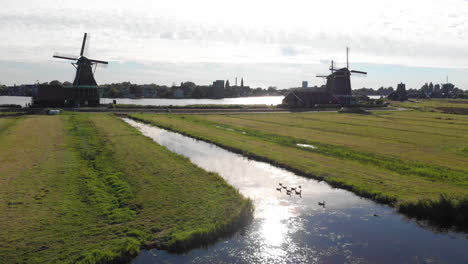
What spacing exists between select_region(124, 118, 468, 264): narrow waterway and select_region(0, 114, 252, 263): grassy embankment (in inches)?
35.6

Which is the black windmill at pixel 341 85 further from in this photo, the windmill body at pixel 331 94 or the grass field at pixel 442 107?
the grass field at pixel 442 107

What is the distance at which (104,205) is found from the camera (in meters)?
15.9

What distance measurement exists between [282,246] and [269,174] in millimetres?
10933

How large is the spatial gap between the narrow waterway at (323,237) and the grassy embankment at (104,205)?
905mm

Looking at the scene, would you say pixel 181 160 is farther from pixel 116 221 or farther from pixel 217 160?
pixel 116 221

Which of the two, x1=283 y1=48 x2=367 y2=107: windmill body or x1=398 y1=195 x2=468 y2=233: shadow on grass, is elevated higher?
x1=283 y1=48 x2=367 y2=107: windmill body

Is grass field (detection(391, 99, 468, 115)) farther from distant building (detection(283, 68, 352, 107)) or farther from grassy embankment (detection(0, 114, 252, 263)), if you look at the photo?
grassy embankment (detection(0, 114, 252, 263))

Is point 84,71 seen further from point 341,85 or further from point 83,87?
point 341,85

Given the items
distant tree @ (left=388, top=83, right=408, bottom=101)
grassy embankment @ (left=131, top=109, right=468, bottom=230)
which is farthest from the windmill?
distant tree @ (left=388, top=83, right=408, bottom=101)

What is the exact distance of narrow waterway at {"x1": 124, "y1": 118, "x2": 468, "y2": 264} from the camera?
12.3m

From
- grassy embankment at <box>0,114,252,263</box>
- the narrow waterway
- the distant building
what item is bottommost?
the narrow waterway

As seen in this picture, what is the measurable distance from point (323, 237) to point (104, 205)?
9.40m

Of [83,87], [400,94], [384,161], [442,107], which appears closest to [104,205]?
[384,161]

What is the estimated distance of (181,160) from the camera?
26.3 metres
